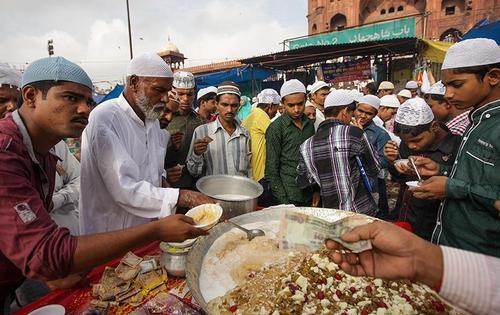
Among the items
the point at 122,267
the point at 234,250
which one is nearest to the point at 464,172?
the point at 234,250

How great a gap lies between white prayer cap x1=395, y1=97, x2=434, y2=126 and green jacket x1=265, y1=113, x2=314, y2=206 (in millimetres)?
1239

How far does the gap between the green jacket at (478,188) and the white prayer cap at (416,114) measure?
613mm

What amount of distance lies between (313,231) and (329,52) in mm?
10671

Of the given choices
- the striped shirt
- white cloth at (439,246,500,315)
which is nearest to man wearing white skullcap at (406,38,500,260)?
white cloth at (439,246,500,315)

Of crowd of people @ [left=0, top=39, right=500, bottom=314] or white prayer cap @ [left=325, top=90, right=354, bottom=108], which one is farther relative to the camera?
white prayer cap @ [left=325, top=90, right=354, bottom=108]

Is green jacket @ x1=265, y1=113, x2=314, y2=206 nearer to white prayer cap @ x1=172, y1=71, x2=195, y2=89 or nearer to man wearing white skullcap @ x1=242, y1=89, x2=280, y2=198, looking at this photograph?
man wearing white skullcap @ x1=242, y1=89, x2=280, y2=198

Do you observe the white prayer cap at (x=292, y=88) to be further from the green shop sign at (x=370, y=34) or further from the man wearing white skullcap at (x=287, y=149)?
the green shop sign at (x=370, y=34)

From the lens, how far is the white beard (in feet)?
7.74

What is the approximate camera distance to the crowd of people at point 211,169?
115 centimetres

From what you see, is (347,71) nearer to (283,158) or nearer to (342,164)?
(283,158)

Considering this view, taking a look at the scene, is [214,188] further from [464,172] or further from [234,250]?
[464,172]

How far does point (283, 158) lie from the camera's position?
366 cm

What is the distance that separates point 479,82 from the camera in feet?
6.43

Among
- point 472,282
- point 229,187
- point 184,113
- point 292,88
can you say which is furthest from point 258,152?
point 472,282
